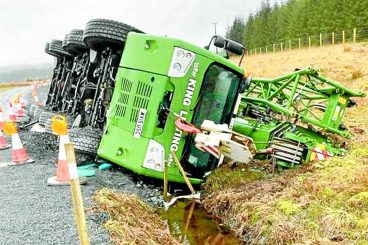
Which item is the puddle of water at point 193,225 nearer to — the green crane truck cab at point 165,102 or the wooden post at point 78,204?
the green crane truck cab at point 165,102

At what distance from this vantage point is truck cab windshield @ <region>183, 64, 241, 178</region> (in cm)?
601

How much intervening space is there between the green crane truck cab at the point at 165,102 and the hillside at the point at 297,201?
611 mm

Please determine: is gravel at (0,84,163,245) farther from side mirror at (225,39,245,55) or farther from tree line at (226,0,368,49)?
tree line at (226,0,368,49)

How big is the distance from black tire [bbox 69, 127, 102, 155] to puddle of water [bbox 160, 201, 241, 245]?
1659 mm

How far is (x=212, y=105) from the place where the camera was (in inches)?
241

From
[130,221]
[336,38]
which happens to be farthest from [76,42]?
[336,38]

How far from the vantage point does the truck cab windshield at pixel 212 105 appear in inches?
237

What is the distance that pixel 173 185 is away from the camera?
6.31 m

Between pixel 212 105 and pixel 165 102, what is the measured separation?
0.72 m

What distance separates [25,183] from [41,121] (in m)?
4.17

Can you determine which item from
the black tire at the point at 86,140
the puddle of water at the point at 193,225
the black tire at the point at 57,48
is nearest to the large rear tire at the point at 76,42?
the black tire at the point at 57,48

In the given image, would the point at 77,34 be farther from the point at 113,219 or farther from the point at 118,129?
the point at 113,219

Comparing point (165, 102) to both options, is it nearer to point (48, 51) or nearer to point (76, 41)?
point (76, 41)

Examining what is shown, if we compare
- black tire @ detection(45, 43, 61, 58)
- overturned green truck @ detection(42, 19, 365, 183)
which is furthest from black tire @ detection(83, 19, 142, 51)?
black tire @ detection(45, 43, 61, 58)
